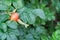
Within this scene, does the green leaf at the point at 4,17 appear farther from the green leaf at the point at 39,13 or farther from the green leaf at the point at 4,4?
the green leaf at the point at 39,13

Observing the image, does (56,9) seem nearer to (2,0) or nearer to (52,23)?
(52,23)

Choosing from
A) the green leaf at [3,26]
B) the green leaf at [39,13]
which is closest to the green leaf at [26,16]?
the green leaf at [39,13]

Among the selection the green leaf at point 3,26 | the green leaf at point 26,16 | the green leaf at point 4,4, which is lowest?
the green leaf at point 3,26

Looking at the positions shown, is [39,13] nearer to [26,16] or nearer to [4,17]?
[26,16]

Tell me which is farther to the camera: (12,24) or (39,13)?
(39,13)

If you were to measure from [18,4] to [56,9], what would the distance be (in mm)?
946

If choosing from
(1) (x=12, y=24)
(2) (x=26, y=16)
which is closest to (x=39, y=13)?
(2) (x=26, y=16)

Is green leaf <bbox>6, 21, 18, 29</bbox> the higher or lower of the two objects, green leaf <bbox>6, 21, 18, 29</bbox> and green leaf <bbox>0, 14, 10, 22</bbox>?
the lower

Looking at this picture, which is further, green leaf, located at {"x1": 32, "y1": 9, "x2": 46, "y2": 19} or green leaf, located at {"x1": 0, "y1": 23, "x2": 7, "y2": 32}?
green leaf, located at {"x1": 32, "y1": 9, "x2": 46, "y2": 19}

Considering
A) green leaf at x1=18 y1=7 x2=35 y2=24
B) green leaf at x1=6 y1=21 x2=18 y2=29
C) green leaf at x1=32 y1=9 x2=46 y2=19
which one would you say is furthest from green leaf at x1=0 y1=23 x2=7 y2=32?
green leaf at x1=32 y1=9 x2=46 y2=19

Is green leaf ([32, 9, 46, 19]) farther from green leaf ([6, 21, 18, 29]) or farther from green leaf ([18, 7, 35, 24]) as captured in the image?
green leaf ([6, 21, 18, 29])

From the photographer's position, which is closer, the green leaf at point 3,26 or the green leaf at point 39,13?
the green leaf at point 3,26

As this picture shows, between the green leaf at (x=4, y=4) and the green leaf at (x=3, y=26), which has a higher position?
the green leaf at (x=4, y=4)

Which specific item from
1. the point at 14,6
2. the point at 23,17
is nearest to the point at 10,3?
the point at 14,6
